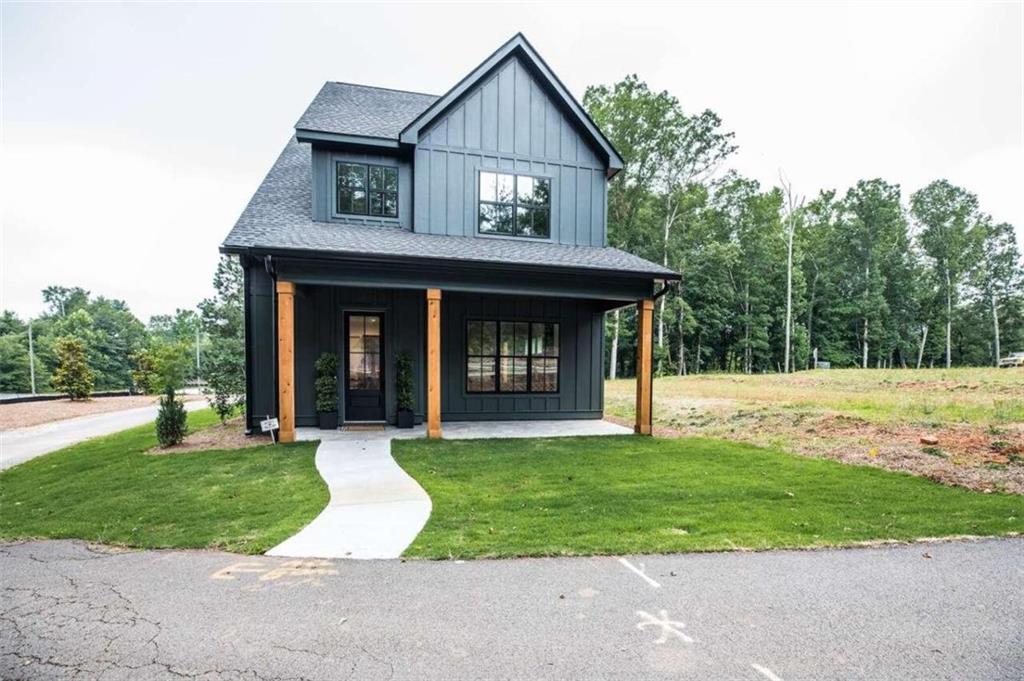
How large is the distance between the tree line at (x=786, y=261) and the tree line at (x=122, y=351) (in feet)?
64.9

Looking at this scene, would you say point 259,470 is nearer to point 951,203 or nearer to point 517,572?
point 517,572

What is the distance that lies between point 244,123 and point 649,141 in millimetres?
23199

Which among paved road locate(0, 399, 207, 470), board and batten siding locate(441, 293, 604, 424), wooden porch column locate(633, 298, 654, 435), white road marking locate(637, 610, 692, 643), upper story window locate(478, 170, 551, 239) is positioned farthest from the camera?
board and batten siding locate(441, 293, 604, 424)

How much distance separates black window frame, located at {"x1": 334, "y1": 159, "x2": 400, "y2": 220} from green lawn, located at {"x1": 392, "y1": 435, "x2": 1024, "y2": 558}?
557 cm

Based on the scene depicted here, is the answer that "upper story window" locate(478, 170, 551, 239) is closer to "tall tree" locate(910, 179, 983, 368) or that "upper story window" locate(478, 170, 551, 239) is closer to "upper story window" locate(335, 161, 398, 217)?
"upper story window" locate(335, 161, 398, 217)

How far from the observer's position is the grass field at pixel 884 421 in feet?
24.3

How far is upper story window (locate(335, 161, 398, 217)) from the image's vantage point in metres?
10.9

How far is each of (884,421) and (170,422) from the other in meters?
14.3

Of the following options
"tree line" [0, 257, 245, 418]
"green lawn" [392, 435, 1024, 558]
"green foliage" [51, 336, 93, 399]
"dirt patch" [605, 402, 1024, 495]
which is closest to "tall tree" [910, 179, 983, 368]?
"dirt patch" [605, 402, 1024, 495]

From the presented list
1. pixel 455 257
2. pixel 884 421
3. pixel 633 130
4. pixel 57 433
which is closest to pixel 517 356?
pixel 455 257

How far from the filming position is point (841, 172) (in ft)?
132

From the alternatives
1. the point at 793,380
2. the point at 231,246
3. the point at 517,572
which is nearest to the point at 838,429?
the point at 517,572

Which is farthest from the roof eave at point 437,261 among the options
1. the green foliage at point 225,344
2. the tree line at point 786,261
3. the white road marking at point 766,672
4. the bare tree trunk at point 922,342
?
the bare tree trunk at point 922,342

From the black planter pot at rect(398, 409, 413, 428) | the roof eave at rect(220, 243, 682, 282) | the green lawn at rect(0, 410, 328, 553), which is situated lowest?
the green lawn at rect(0, 410, 328, 553)
